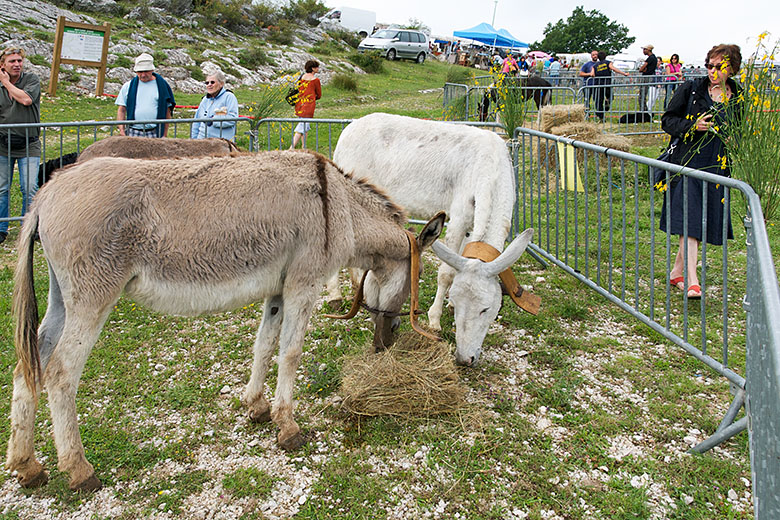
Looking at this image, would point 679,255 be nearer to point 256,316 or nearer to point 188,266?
point 256,316

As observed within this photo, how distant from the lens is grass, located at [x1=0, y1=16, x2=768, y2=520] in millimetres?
3164

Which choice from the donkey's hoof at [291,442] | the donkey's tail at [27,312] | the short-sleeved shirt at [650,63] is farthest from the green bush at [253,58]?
the donkey's hoof at [291,442]

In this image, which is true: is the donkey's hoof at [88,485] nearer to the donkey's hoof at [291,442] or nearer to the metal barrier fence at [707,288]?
the donkey's hoof at [291,442]

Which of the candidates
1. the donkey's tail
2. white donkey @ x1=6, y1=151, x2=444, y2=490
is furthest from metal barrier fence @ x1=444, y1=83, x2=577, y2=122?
the donkey's tail

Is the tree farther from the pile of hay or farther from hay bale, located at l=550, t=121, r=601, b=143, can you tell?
the pile of hay

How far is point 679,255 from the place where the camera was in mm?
5715

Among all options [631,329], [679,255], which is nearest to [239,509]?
[631,329]

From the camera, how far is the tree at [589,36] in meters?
70.2

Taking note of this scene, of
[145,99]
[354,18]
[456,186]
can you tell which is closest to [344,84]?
[145,99]

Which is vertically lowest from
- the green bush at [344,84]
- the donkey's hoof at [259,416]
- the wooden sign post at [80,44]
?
the donkey's hoof at [259,416]

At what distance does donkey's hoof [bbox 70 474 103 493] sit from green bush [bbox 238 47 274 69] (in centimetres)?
2514

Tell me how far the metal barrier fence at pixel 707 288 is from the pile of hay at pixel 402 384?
1.63 meters

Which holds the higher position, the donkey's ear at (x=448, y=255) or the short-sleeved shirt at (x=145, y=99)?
the short-sleeved shirt at (x=145, y=99)

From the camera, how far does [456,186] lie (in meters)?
5.48
